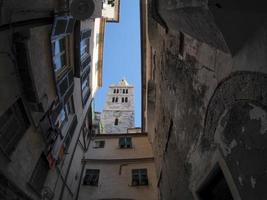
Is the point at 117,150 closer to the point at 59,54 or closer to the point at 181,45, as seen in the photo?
the point at 59,54

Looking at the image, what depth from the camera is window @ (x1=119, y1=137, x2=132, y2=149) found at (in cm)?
1509

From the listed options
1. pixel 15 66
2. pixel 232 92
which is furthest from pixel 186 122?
pixel 15 66

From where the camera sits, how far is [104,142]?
15.6 metres

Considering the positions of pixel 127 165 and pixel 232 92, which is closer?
pixel 232 92

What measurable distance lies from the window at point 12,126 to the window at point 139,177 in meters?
7.50

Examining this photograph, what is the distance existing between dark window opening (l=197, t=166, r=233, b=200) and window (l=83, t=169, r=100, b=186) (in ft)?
29.5

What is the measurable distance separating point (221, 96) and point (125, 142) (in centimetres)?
1243

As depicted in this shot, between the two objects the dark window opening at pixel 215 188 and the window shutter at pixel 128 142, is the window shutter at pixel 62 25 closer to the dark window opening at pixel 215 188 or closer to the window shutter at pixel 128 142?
the dark window opening at pixel 215 188

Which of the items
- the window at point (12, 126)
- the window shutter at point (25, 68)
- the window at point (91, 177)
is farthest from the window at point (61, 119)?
the window at point (91, 177)

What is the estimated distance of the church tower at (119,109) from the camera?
38656 mm

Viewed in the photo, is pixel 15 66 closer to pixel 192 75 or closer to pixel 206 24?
pixel 192 75

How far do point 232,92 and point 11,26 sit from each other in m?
5.22

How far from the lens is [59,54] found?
28.2ft

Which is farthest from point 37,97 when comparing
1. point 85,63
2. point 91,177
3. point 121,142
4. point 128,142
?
point 128,142
